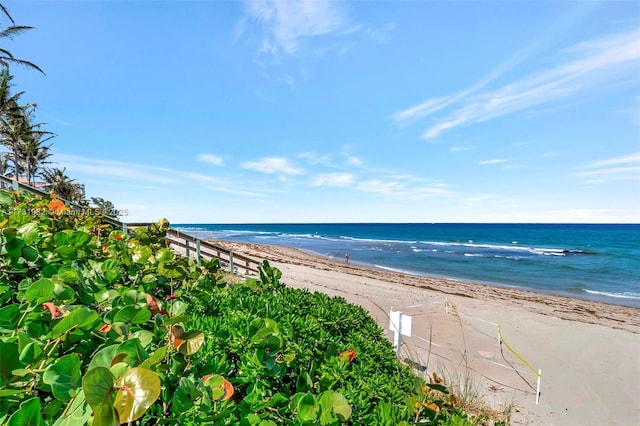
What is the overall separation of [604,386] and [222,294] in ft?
27.8

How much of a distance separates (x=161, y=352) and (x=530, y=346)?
1065cm

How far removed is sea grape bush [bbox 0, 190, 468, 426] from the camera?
21.2 inches

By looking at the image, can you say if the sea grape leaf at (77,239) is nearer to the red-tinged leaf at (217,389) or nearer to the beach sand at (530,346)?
the red-tinged leaf at (217,389)

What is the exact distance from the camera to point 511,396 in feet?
19.1

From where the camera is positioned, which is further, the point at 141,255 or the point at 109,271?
the point at 141,255

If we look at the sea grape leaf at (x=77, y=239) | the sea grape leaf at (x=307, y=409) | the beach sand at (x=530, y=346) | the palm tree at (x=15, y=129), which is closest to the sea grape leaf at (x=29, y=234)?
the sea grape leaf at (x=77, y=239)

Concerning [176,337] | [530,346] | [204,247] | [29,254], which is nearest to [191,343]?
[176,337]

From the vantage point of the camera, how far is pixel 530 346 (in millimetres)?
8750

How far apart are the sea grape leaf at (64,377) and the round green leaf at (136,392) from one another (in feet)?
0.33

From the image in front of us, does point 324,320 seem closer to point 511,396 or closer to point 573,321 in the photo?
point 511,396

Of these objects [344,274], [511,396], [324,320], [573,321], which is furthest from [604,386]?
[344,274]

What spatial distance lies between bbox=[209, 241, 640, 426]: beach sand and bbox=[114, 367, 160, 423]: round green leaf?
3830 mm

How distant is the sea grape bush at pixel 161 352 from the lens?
0.54 metres

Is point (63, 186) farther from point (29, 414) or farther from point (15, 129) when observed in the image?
point (29, 414)
